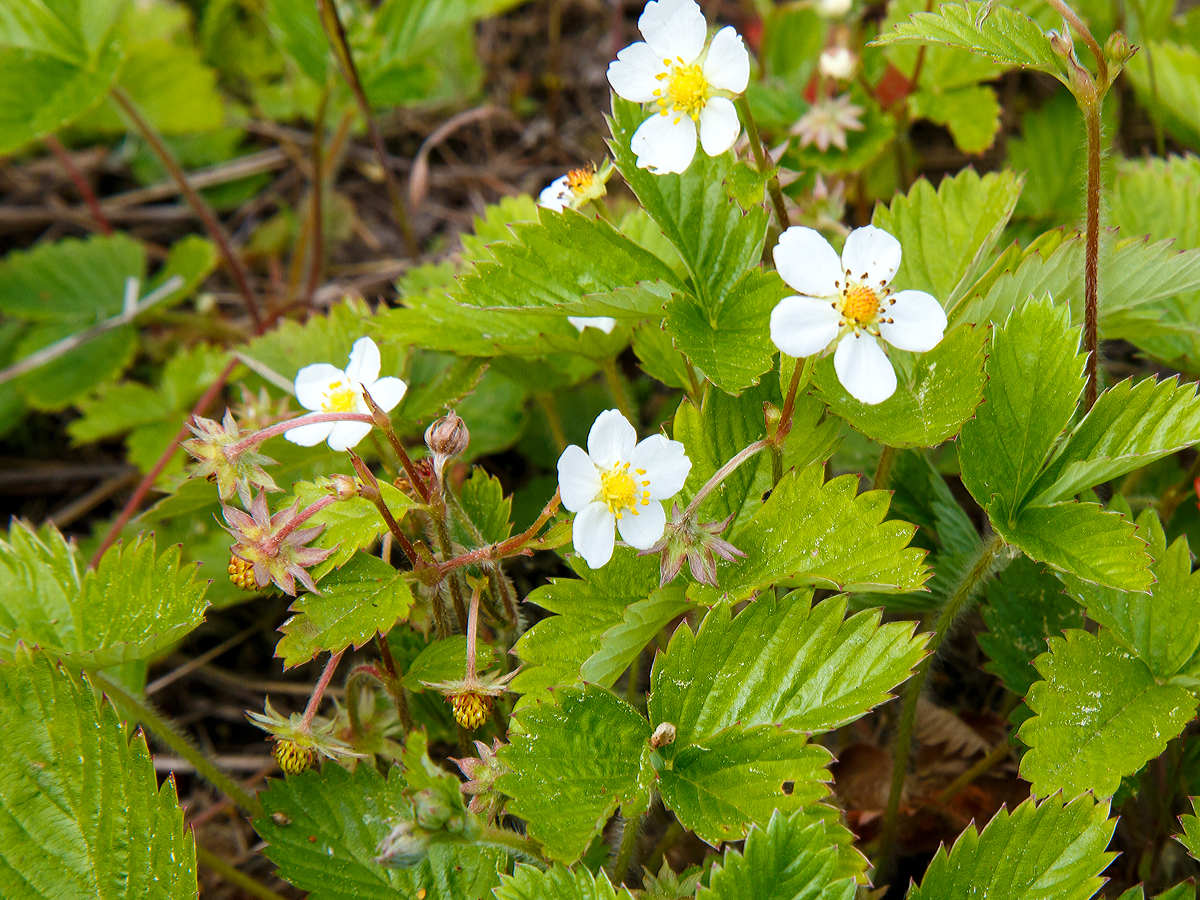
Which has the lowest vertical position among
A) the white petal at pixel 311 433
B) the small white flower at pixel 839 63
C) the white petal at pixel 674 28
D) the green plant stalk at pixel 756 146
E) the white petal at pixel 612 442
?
the white petal at pixel 612 442

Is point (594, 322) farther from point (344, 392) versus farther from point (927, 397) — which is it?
point (927, 397)

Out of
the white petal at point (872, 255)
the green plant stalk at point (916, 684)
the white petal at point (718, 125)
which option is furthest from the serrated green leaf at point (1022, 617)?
the white petal at point (718, 125)

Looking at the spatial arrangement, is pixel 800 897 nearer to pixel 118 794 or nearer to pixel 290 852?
pixel 290 852

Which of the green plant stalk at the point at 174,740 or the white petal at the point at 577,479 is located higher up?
the white petal at the point at 577,479

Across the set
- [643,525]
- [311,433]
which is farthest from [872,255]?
[311,433]

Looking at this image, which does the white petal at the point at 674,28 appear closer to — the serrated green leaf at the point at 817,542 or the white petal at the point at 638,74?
the white petal at the point at 638,74

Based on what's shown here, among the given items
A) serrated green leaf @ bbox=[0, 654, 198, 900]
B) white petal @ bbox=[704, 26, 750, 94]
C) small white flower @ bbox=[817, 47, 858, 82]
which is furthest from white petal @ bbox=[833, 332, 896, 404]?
small white flower @ bbox=[817, 47, 858, 82]
